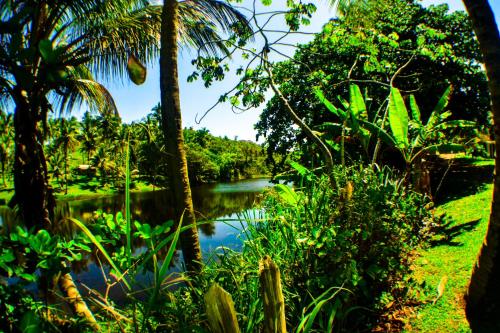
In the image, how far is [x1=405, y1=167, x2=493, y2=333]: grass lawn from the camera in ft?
9.14

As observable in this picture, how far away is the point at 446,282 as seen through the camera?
11.8 ft

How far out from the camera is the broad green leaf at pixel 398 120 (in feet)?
14.9

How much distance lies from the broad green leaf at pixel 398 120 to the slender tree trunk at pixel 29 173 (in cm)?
469

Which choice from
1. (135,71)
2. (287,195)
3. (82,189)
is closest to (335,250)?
(287,195)

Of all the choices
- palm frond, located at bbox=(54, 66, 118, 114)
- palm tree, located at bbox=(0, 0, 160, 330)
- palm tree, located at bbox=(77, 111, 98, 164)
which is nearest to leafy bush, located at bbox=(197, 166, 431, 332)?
palm tree, located at bbox=(0, 0, 160, 330)

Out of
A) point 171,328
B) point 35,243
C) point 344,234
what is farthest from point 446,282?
point 35,243

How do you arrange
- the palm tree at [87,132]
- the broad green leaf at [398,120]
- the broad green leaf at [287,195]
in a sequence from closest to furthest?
the broad green leaf at [287,195] → the broad green leaf at [398,120] → the palm tree at [87,132]

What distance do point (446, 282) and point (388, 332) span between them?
4.95ft

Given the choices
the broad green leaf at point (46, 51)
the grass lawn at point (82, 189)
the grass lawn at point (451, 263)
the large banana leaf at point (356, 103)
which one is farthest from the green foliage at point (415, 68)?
the grass lawn at point (82, 189)

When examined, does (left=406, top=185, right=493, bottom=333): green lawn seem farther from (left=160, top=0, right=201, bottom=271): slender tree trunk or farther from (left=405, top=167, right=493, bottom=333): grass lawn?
(left=160, top=0, right=201, bottom=271): slender tree trunk

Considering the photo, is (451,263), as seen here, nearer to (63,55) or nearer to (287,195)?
(287,195)

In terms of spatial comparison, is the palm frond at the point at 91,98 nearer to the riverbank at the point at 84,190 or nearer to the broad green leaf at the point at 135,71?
the broad green leaf at the point at 135,71

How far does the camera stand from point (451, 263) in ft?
13.9

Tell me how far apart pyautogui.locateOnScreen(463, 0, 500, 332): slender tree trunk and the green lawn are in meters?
0.21
